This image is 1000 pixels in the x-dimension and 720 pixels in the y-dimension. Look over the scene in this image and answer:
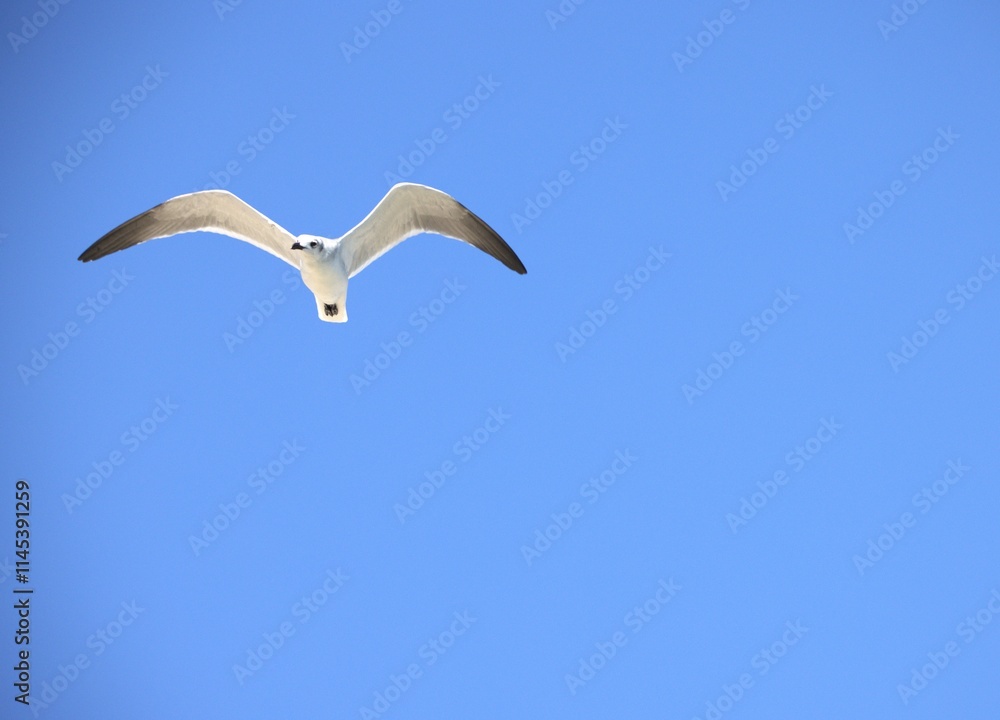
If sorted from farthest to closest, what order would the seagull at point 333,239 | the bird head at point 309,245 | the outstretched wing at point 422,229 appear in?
the outstretched wing at point 422,229, the seagull at point 333,239, the bird head at point 309,245

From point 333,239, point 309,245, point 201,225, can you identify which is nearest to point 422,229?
point 333,239

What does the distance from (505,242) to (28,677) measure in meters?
7.27

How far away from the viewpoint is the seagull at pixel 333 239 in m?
10.2

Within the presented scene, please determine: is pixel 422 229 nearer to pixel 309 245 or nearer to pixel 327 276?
pixel 327 276

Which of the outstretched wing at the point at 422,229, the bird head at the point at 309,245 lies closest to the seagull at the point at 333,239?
the outstretched wing at the point at 422,229

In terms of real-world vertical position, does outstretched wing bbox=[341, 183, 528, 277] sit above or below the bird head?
above

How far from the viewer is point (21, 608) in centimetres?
1116

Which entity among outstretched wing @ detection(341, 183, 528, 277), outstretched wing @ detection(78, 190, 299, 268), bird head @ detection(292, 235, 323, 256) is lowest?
outstretched wing @ detection(78, 190, 299, 268)

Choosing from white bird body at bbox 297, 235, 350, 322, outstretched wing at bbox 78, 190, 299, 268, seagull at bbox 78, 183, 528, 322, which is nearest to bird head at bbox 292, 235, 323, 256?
white bird body at bbox 297, 235, 350, 322

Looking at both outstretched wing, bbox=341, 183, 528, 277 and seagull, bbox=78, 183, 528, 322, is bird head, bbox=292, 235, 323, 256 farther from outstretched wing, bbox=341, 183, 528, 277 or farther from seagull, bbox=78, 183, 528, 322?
outstretched wing, bbox=341, 183, 528, 277

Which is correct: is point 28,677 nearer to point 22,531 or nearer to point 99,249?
point 22,531

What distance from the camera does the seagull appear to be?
10.2m

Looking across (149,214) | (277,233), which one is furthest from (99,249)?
(277,233)

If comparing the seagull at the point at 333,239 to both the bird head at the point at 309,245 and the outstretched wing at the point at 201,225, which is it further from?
the bird head at the point at 309,245
